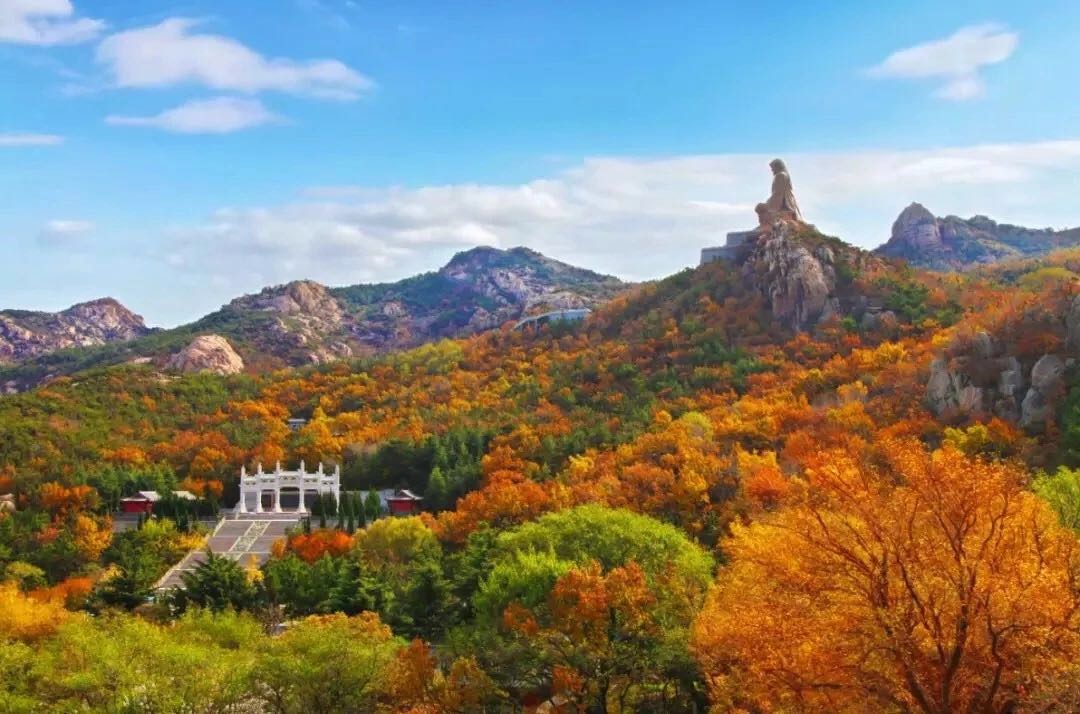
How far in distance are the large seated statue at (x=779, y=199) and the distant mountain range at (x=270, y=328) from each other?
46.0 m

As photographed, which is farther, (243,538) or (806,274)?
(806,274)

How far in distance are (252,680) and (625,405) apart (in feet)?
147

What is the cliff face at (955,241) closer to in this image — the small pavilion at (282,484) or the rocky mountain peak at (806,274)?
the rocky mountain peak at (806,274)

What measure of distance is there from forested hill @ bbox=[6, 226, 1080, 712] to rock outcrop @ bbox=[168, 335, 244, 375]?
2605cm

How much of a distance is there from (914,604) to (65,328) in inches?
7355

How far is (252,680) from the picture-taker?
22453 mm

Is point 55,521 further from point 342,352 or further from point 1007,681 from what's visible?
point 342,352

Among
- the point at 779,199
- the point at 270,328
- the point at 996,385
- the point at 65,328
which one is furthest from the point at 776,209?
the point at 65,328

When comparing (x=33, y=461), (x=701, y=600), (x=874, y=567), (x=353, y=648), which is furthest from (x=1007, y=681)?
(x=33, y=461)

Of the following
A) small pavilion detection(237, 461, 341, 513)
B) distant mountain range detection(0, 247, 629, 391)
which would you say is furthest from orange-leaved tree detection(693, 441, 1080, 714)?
distant mountain range detection(0, 247, 629, 391)

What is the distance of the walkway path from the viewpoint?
149ft

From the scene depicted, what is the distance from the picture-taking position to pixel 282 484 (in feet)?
201

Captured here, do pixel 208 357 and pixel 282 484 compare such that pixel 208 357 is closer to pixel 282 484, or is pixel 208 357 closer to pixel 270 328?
pixel 270 328

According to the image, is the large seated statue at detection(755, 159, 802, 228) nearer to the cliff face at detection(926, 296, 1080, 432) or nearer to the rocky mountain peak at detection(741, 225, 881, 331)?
the rocky mountain peak at detection(741, 225, 881, 331)
